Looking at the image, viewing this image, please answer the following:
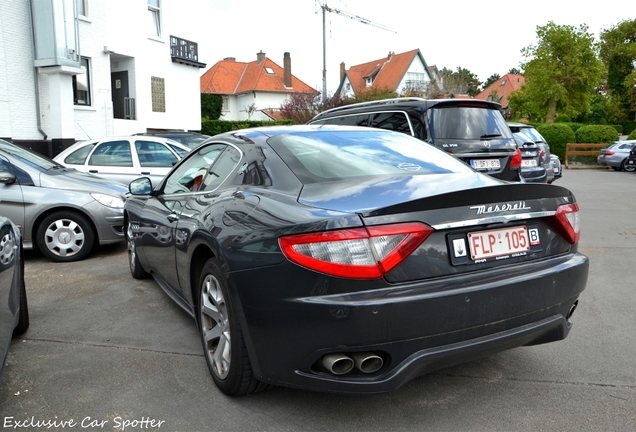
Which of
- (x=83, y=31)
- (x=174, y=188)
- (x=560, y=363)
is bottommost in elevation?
(x=560, y=363)

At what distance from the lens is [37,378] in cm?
331

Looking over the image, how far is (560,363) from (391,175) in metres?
1.68

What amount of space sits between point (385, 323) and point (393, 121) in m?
5.73

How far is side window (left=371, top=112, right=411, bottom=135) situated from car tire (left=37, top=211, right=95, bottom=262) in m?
4.21

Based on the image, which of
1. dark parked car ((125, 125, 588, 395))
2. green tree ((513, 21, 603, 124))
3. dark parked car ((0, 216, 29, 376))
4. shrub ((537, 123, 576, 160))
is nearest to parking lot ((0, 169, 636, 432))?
dark parked car ((125, 125, 588, 395))

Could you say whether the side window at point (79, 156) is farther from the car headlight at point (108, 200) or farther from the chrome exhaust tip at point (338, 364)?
the chrome exhaust tip at point (338, 364)

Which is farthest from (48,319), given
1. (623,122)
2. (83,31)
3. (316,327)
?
(623,122)

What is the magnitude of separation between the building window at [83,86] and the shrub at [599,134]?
2491 cm

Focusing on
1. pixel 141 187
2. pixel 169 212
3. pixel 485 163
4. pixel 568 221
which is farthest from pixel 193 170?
pixel 485 163

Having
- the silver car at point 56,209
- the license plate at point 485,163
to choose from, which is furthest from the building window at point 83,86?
the license plate at point 485,163

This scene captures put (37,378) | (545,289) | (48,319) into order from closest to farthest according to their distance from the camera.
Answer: (545,289) → (37,378) → (48,319)

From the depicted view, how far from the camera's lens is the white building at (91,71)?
15.7m

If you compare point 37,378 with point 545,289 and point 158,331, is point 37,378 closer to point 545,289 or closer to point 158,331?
point 158,331

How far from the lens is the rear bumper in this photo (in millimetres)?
2361
